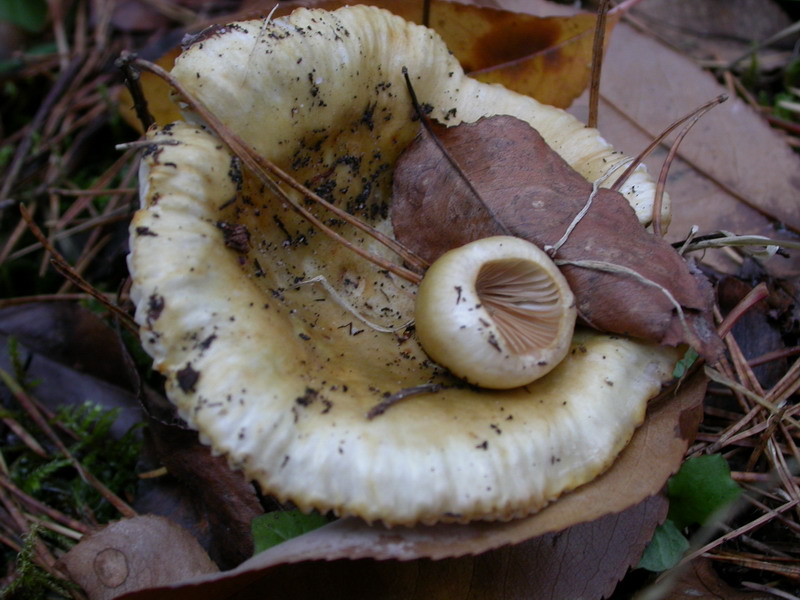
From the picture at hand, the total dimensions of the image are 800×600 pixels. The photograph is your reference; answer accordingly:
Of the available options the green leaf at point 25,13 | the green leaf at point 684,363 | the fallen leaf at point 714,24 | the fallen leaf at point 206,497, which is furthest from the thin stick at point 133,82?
the fallen leaf at point 714,24

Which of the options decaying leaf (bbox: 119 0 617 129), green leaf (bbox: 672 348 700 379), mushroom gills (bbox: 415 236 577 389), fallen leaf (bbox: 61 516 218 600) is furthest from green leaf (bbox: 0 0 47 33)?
green leaf (bbox: 672 348 700 379)

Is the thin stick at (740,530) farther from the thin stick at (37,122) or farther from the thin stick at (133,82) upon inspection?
the thin stick at (37,122)

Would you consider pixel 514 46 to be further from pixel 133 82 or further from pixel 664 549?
pixel 664 549

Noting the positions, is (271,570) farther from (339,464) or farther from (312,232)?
(312,232)

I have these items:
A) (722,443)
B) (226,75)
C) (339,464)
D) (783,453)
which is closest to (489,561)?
(339,464)

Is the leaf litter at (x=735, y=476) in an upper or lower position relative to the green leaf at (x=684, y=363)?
lower
